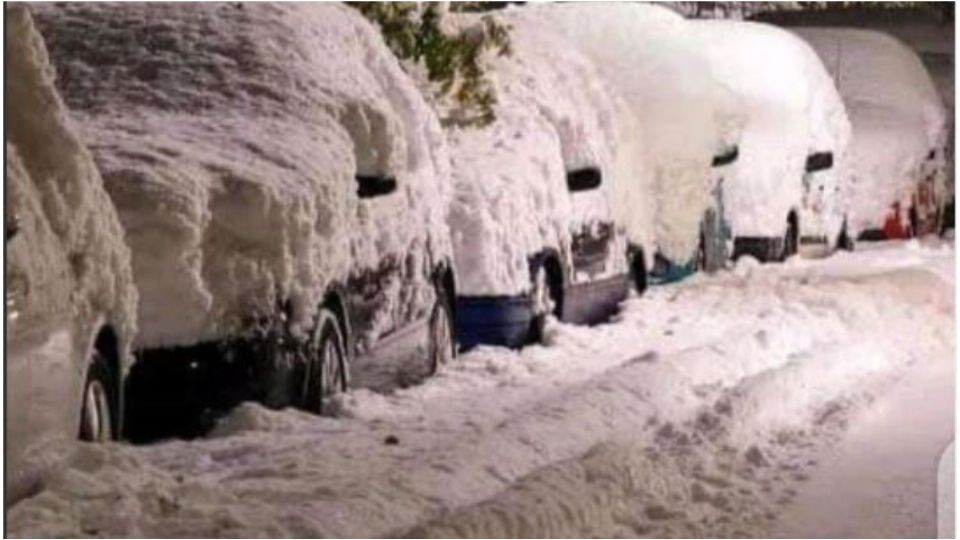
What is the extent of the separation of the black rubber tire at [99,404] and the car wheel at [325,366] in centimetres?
114

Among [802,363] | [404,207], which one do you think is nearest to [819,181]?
[802,363]

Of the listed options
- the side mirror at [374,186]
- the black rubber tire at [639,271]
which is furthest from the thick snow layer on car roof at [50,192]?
the black rubber tire at [639,271]

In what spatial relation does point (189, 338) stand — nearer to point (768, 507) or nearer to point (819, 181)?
point (768, 507)

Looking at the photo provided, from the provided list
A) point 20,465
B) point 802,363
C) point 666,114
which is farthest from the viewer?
point 666,114

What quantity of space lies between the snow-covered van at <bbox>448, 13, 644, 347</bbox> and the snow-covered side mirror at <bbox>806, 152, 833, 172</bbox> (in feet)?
12.5

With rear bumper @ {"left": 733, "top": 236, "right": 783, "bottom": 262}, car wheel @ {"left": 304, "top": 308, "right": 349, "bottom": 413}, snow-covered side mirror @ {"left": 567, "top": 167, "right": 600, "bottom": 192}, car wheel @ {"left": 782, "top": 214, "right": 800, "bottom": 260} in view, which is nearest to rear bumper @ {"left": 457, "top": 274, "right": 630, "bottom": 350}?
snow-covered side mirror @ {"left": 567, "top": 167, "right": 600, "bottom": 192}

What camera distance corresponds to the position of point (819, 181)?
15906mm

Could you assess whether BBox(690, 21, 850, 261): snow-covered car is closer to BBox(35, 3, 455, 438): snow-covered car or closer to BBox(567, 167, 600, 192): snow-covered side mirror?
BBox(567, 167, 600, 192): snow-covered side mirror

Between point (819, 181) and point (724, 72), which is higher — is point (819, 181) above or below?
below

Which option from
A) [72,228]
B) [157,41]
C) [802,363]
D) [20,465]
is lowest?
[802,363]

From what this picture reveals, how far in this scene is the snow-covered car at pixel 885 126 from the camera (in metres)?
18.2

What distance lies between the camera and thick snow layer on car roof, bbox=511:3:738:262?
1273 centimetres

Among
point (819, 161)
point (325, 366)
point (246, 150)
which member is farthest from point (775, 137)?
point (246, 150)

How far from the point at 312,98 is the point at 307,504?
2775 millimetres
